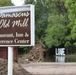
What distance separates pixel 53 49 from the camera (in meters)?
56.6

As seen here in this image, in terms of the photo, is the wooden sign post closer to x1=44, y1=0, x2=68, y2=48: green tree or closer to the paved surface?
the paved surface

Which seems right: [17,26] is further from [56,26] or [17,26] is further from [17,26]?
[56,26]

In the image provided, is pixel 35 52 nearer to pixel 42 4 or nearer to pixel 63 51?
pixel 63 51

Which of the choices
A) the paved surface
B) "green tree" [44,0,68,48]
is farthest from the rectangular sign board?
"green tree" [44,0,68,48]

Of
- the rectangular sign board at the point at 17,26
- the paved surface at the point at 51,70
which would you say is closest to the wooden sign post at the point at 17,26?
the rectangular sign board at the point at 17,26

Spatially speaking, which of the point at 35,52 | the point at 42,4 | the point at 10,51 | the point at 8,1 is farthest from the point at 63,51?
the point at 10,51

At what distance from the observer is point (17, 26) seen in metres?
6.48

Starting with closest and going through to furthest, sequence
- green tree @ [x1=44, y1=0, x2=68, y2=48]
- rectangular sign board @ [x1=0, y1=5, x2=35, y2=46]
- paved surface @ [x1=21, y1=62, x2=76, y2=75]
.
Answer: rectangular sign board @ [x1=0, y1=5, x2=35, y2=46], paved surface @ [x1=21, y1=62, x2=76, y2=75], green tree @ [x1=44, y1=0, x2=68, y2=48]

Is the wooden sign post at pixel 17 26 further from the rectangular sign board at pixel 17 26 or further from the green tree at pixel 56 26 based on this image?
the green tree at pixel 56 26

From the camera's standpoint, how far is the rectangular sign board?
6.29 meters

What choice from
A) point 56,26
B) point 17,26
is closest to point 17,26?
point 17,26

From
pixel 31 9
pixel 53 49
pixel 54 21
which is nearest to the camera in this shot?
pixel 31 9

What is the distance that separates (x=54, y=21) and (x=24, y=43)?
45.5m

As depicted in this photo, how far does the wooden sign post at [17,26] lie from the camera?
6285 millimetres
